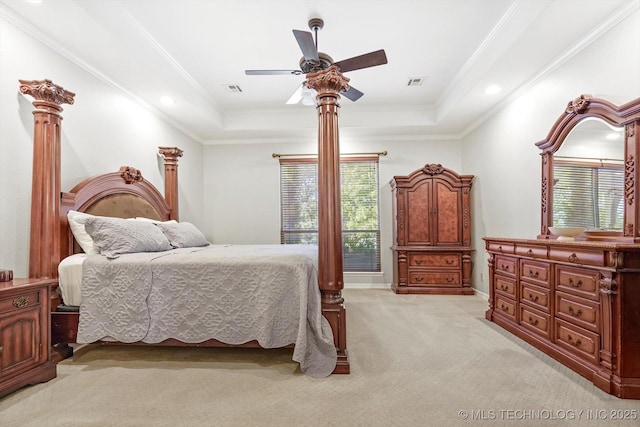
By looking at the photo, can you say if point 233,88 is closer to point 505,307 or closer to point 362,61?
point 362,61

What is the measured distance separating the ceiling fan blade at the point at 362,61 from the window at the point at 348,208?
2809 millimetres

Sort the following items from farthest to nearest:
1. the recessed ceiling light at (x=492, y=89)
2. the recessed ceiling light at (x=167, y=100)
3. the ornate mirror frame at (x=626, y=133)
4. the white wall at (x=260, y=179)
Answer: the white wall at (x=260, y=179) < the recessed ceiling light at (x=167, y=100) < the recessed ceiling light at (x=492, y=89) < the ornate mirror frame at (x=626, y=133)

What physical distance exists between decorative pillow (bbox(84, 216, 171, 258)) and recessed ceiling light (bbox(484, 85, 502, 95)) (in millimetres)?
3929

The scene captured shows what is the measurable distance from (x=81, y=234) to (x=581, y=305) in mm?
3865

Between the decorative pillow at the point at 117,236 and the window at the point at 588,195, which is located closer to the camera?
the window at the point at 588,195

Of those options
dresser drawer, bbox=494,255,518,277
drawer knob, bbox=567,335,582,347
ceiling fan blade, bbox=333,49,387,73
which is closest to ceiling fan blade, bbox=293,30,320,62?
ceiling fan blade, bbox=333,49,387,73

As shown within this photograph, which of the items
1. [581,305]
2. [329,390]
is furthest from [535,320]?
[329,390]

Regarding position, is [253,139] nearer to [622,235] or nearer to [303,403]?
[303,403]

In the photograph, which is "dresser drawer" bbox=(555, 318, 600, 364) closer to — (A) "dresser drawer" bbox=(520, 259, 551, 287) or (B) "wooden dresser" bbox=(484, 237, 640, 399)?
(B) "wooden dresser" bbox=(484, 237, 640, 399)

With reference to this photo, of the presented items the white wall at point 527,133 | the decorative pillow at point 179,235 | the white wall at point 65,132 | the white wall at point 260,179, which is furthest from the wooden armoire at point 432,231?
the white wall at point 65,132

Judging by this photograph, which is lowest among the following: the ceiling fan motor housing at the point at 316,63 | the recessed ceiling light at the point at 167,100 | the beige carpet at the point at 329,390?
the beige carpet at the point at 329,390

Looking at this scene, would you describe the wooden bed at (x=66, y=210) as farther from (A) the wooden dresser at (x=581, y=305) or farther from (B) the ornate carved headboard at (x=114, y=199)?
(A) the wooden dresser at (x=581, y=305)

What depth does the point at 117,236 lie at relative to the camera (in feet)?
8.63

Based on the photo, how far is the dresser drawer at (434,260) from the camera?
15.7 ft
